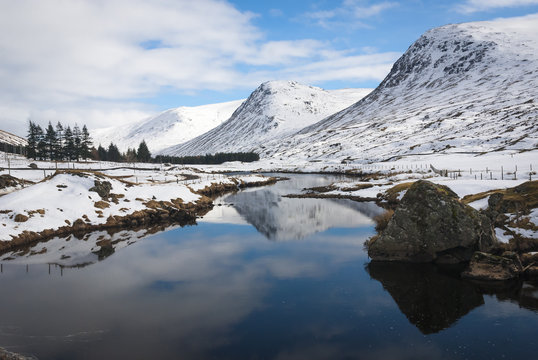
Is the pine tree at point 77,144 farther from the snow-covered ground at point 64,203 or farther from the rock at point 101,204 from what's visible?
the rock at point 101,204

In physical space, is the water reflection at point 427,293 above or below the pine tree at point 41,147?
below

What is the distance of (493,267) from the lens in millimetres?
21672

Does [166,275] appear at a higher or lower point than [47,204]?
lower

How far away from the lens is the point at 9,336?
15688 millimetres

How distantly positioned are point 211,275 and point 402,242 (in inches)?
538

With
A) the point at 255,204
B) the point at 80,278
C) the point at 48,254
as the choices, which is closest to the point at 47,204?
the point at 48,254

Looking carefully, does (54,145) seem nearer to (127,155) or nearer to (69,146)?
(69,146)

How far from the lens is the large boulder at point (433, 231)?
78.6 ft

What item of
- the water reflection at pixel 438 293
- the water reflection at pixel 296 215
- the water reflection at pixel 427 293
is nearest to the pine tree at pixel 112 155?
the water reflection at pixel 296 215

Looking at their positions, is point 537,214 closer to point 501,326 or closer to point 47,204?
point 501,326

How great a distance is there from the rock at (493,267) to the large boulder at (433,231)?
1.69 metres

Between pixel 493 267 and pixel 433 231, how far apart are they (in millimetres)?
4089

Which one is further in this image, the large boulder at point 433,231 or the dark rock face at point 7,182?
the dark rock face at point 7,182

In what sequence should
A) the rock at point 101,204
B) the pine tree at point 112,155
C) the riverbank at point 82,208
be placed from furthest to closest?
the pine tree at point 112,155, the rock at point 101,204, the riverbank at point 82,208
